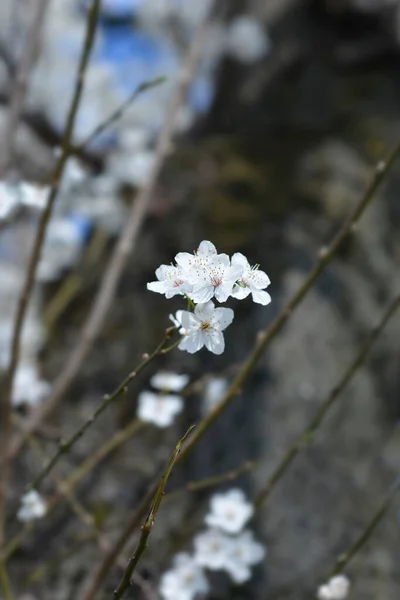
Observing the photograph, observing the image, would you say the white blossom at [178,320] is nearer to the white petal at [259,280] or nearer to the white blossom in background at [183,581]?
the white petal at [259,280]

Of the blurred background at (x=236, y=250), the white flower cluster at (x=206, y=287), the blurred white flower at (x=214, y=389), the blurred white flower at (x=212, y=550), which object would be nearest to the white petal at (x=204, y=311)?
the white flower cluster at (x=206, y=287)

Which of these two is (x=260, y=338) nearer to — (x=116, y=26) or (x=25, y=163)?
(x=25, y=163)

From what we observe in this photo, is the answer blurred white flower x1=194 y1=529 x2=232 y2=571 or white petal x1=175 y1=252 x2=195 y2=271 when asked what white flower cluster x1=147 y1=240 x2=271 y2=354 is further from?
blurred white flower x1=194 y1=529 x2=232 y2=571

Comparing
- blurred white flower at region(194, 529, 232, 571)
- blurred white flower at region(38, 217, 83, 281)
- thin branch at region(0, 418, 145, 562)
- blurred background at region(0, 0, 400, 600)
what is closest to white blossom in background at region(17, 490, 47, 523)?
thin branch at region(0, 418, 145, 562)

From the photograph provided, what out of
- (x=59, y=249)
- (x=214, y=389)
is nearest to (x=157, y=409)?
(x=214, y=389)

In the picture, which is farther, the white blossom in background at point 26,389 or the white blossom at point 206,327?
the white blossom in background at point 26,389

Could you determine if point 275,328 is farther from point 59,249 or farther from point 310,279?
point 59,249
